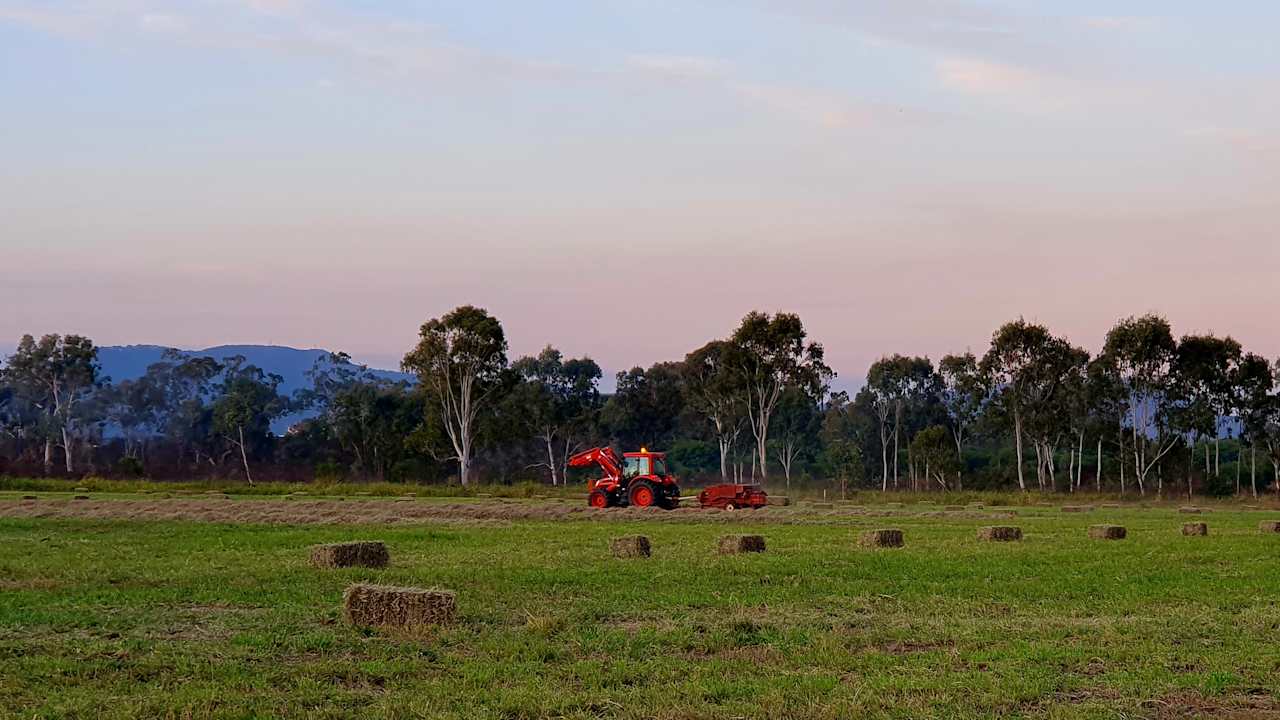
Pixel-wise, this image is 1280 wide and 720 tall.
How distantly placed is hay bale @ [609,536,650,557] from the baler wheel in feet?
105

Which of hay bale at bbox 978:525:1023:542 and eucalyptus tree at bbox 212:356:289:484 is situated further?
eucalyptus tree at bbox 212:356:289:484

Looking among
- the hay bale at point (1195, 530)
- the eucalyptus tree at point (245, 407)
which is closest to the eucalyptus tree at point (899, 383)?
the eucalyptus tree at point (245, 407)

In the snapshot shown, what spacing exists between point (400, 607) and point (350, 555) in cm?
805

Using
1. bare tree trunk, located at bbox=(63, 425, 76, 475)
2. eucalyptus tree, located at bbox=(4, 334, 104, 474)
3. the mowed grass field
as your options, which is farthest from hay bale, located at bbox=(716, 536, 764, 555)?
eucalyptus tree, located at bbox=(4, 334, 104, 474)

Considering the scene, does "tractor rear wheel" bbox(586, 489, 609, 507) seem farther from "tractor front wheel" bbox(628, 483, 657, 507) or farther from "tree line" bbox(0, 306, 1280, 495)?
"tree line" bbox(0, 306, 1280, 495)

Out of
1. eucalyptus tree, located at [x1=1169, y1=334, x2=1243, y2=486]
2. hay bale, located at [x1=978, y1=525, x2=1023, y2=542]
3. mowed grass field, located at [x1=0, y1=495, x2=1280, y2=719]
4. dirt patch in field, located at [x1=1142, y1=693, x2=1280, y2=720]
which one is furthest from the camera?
eucalyptus tree, located at [x1=1169, y1=334, x2=1243, y2=486]

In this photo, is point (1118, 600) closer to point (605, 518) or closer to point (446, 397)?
point (605, 518)

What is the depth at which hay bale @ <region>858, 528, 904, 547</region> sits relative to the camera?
29.1 meters

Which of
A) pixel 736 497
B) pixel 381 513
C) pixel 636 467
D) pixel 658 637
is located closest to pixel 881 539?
pixel 658 637

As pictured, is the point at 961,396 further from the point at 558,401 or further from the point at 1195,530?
the point at 1195,530

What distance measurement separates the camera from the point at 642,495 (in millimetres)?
58156

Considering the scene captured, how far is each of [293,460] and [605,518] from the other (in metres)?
88.8

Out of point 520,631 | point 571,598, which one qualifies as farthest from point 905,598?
point 520,631

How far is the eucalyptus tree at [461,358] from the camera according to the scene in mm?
106688
